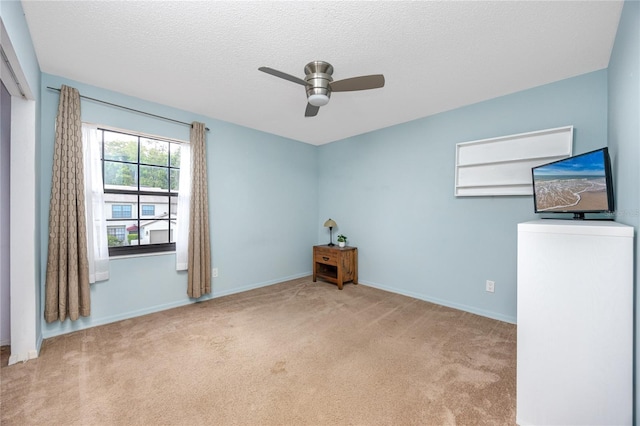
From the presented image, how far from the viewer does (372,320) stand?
2809 millimetres

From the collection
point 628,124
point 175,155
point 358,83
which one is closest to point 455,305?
point 628,124

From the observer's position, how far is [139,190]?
3.02m

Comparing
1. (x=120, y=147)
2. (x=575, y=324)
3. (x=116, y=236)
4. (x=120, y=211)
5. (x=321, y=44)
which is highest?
(x=321, y=44)

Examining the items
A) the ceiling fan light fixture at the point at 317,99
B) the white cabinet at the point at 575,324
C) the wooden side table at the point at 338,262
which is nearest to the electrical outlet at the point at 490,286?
the white cabinet at the point at 575,324

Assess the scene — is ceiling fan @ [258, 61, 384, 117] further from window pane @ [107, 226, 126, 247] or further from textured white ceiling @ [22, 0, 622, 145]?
window pane @ [107, 226, 126, 247]

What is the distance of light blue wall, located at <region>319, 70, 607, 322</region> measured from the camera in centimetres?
250

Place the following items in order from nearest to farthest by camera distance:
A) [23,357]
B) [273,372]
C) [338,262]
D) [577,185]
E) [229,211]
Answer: [577,185] → [273,372] → [23,357] → [229,211] → [338,262]

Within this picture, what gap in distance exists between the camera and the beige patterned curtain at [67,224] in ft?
7.69

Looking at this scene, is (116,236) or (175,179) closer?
(116,236)

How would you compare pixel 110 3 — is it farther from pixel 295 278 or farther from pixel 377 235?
pixel 295 278

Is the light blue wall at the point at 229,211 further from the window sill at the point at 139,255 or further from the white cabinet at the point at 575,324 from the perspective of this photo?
the white cabinet at the point at 575,324

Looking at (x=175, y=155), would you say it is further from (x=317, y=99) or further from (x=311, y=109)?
(x=317, y=99)

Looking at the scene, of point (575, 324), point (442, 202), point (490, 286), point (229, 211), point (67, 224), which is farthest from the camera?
point (229, 211)

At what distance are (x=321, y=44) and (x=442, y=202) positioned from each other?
234 centimetres
